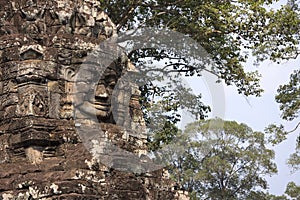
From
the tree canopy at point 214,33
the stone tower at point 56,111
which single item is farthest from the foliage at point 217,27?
the stone tower at point 56,111

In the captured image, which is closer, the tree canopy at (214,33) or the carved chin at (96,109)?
the carved chin at (96,109)

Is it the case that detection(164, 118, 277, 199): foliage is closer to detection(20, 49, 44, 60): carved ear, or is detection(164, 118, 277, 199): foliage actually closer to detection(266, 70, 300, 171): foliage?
detection(266, 70, 300, 171): foliage

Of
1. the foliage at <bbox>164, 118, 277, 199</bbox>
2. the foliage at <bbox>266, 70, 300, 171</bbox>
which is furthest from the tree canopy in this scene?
the foliage at <bbox>164, 118, 277, 199</bbox>

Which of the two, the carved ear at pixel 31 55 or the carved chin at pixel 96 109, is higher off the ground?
the carved ear at pixel 31 55

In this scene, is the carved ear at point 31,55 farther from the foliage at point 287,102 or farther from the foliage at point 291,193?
the foliage at point 291,193

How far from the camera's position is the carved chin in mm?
7359

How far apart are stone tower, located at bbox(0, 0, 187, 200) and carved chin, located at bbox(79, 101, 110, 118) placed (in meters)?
0.01

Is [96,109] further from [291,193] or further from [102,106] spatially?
[291,193]

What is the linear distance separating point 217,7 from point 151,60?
2.27 meters

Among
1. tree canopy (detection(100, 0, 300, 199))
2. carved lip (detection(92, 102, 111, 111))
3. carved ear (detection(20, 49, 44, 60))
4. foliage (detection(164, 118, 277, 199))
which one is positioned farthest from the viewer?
foliage (detection(164, 118, 277, 199))

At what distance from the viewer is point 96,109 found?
745 cm

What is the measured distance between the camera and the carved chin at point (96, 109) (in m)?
7.36

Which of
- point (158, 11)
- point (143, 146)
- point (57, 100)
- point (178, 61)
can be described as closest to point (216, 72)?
point (178, 61)

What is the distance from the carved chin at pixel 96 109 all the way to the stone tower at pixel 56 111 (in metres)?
0.01
